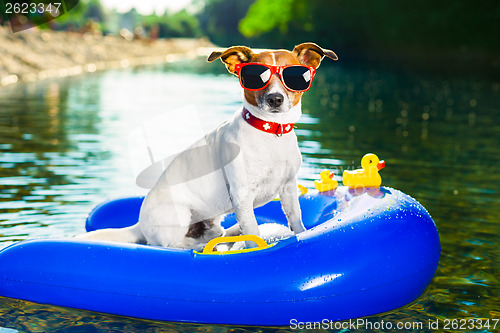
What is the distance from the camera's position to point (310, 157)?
355 inches

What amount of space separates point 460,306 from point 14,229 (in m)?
3.70

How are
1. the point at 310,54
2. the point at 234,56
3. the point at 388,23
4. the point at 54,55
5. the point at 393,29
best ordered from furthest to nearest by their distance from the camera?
the point at 388,23 → the point at 393,29 → the point at 54,55 → the point at 310,54 → the point at 234,56


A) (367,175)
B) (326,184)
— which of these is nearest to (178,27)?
(326,184)

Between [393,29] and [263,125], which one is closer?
[263,125]

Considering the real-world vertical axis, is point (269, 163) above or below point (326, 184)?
above

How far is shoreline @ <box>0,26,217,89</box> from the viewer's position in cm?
2248

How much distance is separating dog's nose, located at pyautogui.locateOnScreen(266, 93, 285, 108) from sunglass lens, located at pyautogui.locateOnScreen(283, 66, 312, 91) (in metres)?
0.09

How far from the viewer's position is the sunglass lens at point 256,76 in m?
3.62

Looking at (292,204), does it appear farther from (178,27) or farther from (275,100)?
A: (178,27)

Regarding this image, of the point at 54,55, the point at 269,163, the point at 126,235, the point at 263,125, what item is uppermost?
the point at 263,125

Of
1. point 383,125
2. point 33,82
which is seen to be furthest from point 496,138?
point 33,82

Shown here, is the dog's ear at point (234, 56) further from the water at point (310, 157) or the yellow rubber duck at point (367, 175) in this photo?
the yellow rubber duck at point (367, 175)

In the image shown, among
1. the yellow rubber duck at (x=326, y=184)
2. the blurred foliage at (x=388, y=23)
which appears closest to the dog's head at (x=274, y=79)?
the yellow rubber duck at (x=326, y=184)

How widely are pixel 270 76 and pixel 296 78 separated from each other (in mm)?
153
